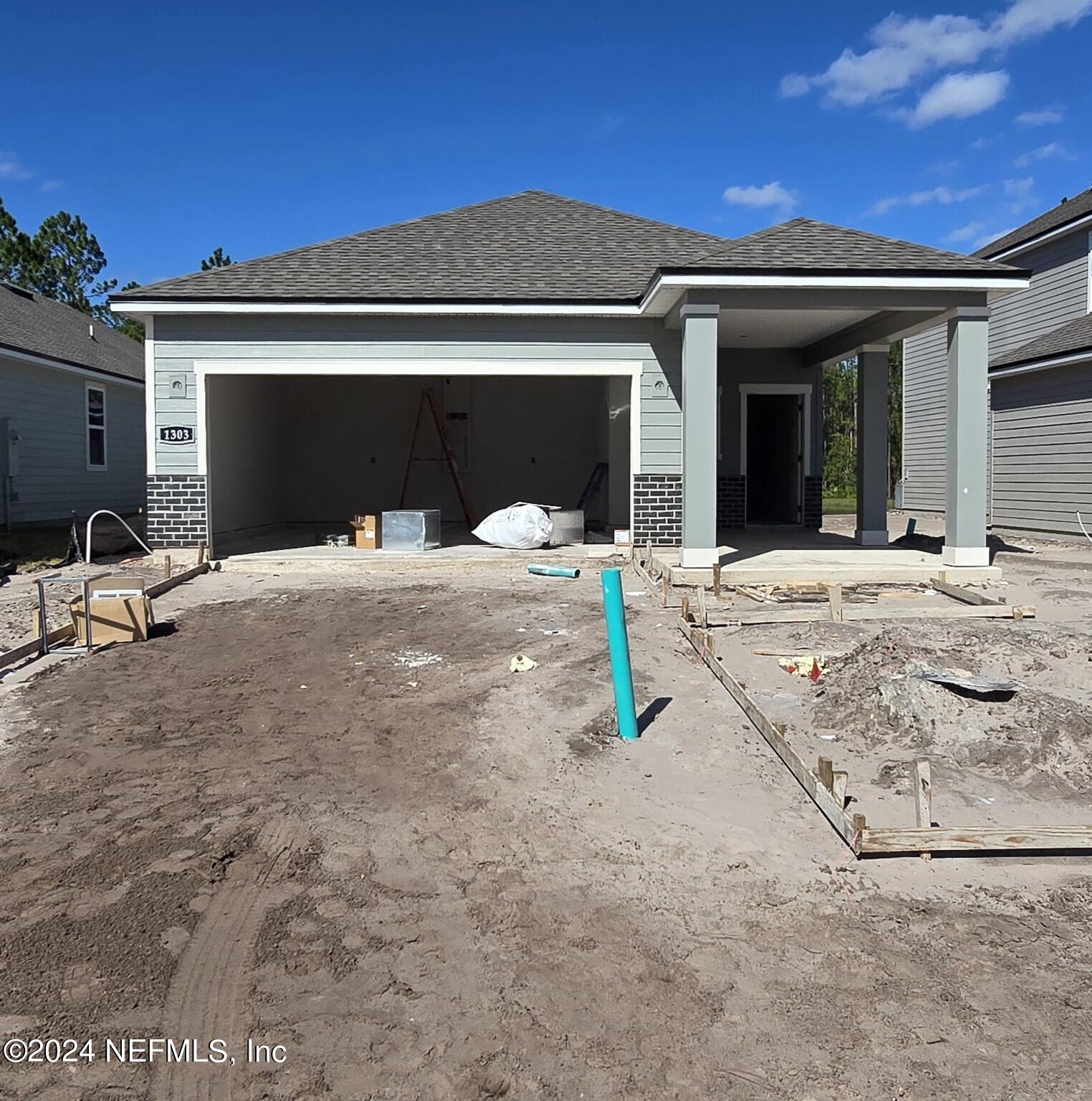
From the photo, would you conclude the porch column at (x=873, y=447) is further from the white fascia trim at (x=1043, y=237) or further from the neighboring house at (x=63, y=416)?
the neighboring house at (x=63, y=416)

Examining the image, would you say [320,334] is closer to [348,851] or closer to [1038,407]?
[348,851]

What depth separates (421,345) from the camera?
45.2ft

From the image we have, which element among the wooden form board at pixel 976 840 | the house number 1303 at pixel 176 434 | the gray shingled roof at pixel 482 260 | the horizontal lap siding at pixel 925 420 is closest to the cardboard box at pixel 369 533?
the house number 1303 at pixel 176 434

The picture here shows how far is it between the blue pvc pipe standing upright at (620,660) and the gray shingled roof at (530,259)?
6.87 m

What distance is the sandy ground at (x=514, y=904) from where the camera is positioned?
8.93 feet

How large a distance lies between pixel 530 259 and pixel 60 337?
1131cm

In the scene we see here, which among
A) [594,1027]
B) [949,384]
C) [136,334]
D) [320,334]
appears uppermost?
[136,334]

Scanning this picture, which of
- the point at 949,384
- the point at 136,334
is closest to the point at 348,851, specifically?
the point at 949,384

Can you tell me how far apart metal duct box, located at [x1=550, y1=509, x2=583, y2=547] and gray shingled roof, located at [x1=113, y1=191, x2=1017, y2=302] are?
3.37m

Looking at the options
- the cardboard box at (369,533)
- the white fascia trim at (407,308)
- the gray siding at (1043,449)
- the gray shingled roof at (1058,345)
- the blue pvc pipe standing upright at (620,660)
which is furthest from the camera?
the gray siding at (1043,449)

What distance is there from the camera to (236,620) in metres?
9.64

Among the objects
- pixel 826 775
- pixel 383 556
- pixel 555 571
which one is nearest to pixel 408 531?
pixel 383 556

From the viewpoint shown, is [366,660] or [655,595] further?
[655,595]

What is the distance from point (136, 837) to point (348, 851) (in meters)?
0.97
